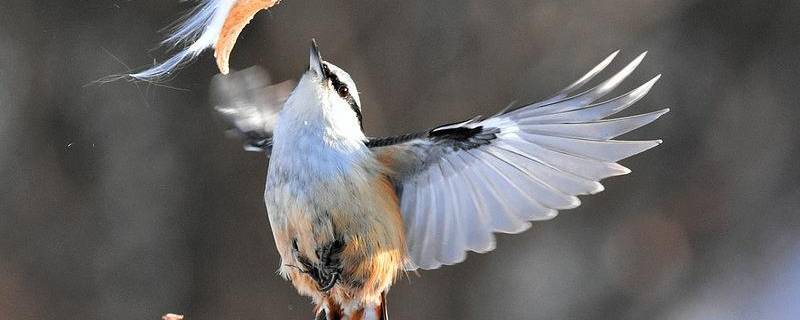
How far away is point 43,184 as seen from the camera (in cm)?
365

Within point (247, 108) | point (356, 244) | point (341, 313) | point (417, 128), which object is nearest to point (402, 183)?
point (356, 244)

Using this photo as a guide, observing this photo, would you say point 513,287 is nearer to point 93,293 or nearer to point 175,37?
point 93,293

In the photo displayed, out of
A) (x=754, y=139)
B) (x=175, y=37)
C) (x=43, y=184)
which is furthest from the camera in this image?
(x=754, y=139)

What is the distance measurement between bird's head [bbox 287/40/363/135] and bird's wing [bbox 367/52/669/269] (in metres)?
0.08

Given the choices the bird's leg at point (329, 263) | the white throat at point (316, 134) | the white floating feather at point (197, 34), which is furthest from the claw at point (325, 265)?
the white floating feather at point (197, 34)

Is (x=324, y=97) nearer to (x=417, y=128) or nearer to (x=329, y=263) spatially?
(x=329, y=263)

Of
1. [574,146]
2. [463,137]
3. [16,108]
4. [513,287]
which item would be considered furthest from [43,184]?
[574,146]

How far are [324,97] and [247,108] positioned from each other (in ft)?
1.32

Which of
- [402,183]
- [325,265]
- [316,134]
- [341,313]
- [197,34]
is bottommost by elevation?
[341,313]

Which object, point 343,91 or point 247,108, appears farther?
point 247,108

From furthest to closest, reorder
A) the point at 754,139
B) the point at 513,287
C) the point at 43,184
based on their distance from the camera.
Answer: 1. the point at 754,139
2. the point at 513,287
3. the point at 43,184

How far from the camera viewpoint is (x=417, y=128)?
385cm

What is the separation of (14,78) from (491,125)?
2193 millimetres

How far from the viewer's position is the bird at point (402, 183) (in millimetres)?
2092
